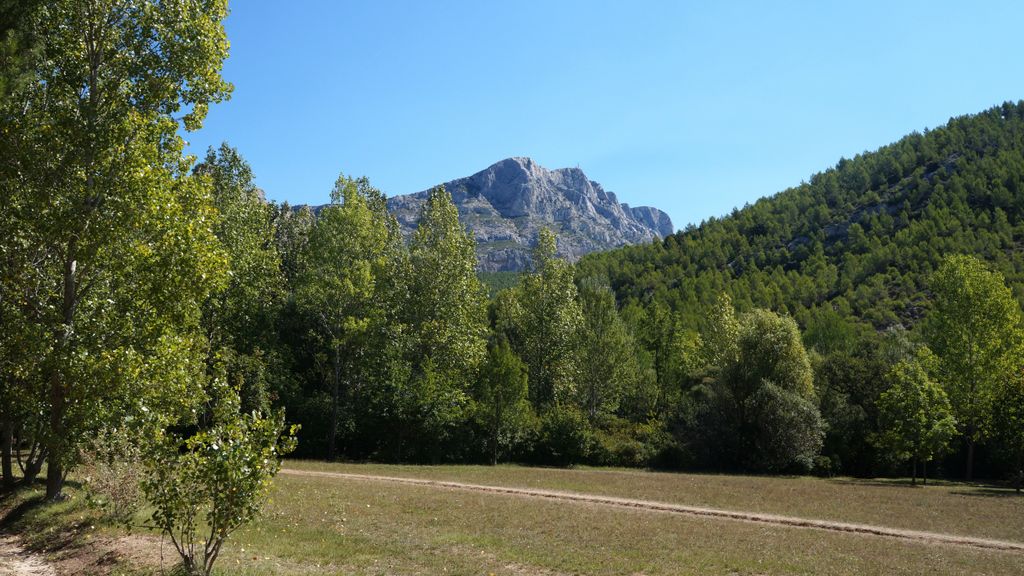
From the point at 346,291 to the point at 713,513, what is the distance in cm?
2846

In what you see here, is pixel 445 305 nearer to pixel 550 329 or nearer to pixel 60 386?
pixel 550 329

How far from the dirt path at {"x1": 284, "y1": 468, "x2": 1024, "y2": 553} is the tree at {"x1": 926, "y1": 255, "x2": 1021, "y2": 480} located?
99.7ft

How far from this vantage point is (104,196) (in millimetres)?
15281

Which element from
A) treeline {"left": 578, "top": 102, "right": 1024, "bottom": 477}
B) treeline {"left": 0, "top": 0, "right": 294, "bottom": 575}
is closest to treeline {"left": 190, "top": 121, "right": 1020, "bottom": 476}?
treeline {"left": 578, "top": 102, "right": 1024, "bottom": 477}

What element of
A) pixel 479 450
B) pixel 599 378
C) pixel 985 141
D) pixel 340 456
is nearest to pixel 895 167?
pixel 985 141

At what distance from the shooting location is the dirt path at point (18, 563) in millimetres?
11588

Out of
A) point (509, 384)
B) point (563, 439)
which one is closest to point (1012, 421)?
point (563, 439)

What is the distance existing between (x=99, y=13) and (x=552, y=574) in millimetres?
17630

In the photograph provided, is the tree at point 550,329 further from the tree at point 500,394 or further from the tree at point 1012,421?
the tree at point 1012,421

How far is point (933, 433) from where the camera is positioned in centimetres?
3659

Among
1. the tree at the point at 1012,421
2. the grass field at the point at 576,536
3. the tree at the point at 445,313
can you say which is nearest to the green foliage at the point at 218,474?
the grass field at the point at 576,536

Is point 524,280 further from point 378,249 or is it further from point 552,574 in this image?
point 552,574

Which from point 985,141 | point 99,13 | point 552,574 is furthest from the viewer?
point 985,141

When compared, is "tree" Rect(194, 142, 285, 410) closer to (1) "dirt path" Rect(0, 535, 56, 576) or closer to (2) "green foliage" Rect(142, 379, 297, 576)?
(1) "dirt path" Rect(0, 535, 56, 576)
